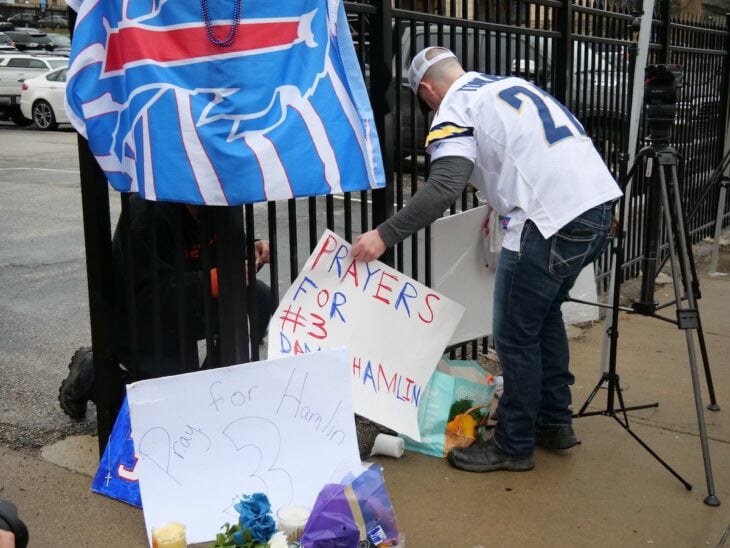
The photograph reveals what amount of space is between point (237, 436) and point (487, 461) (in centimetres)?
116

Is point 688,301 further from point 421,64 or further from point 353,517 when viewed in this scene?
point 353,517

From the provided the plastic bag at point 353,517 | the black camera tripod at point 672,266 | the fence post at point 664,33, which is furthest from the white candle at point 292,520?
the fence post at point 664,33

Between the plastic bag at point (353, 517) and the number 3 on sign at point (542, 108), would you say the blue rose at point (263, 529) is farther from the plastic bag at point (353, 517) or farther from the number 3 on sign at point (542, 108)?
the number 3 on sign at point (542, 108)

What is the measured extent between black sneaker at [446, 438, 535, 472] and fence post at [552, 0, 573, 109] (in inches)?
102

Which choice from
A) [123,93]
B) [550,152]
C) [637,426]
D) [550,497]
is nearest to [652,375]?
[637,426]

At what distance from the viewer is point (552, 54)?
5.46m

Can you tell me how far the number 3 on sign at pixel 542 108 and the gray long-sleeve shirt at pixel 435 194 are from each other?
0.99 feet

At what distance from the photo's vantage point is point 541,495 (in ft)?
11.9

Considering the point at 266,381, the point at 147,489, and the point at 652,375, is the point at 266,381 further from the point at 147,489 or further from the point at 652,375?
the point at 652,375

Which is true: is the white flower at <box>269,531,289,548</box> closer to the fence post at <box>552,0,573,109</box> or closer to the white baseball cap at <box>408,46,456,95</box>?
the white baseball cap at <box>408,46,456,95</box>

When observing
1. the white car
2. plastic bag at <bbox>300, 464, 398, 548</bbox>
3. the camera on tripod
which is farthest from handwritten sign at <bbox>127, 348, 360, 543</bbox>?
the white car

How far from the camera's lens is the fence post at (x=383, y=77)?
390 cm

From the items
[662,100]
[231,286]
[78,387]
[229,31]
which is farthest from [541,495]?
[229,31]

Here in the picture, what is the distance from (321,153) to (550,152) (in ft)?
2.99
